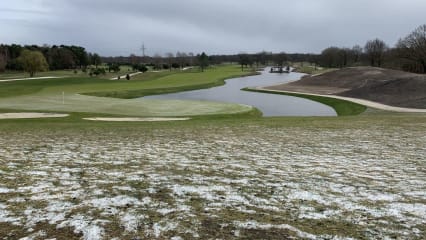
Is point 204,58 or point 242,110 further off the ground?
point 204,58

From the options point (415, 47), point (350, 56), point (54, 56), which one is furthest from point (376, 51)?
point (54, 56)

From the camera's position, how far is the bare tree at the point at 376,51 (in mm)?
114812

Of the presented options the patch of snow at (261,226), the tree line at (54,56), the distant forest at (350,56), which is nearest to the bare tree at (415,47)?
the distant forest at (350,56)

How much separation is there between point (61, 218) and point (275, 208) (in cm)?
315

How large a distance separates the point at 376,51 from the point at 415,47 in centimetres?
3789

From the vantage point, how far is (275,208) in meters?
5.56

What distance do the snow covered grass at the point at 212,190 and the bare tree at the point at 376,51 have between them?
115m

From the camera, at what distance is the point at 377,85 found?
5103 centimetres

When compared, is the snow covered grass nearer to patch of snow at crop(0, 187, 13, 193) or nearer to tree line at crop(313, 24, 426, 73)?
patch of snow at crop(0, 187, 13, 193)

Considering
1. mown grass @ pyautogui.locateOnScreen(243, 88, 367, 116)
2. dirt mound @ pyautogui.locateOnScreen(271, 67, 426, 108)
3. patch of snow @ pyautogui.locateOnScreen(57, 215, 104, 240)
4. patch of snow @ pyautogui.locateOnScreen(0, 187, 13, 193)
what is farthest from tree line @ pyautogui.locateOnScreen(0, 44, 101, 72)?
patch of snow @ pyautogui.locateOnScreen(57, 215, 104, 240)

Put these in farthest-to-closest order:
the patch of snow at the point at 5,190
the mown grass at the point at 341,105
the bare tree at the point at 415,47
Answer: the bare tree at the point at 415,47
the mown grass at the point at 341,105
the patch of snow at the point at 5,190

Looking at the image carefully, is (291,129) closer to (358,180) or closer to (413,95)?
(358,180)

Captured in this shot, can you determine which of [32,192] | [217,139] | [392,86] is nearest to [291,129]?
[217,139]

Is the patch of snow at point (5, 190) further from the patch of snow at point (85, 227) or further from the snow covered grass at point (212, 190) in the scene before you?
the patch of snow at point (85, 227)
